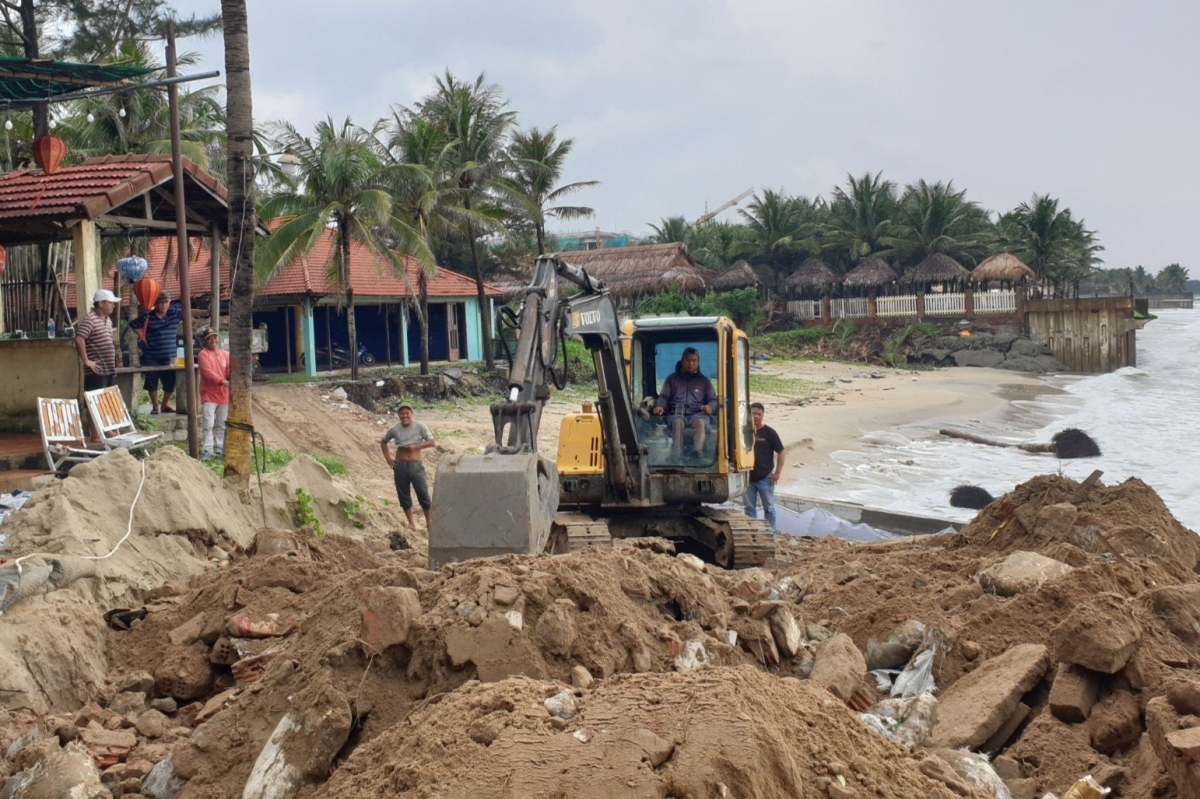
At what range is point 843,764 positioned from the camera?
13.6 feet

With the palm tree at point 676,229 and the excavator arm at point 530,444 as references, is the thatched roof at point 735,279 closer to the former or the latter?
the palm tree at point 676,229

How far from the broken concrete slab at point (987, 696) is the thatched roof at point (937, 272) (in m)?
48.5

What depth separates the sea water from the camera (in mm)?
18953

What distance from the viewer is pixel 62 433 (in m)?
11.4

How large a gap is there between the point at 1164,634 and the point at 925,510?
11158 mm

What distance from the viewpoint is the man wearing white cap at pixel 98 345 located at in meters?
12.4

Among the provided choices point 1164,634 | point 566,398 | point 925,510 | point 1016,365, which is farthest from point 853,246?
point 1164,634

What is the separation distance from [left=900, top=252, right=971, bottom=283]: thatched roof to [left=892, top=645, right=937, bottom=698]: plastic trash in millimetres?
48270

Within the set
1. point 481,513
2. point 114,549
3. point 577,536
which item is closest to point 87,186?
point 114,549

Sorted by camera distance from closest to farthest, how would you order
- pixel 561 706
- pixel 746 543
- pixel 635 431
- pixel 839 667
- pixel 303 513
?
pixel 561 706
pixel 839 667
pixel 635 431
pixel 746 543
pixel 303 513

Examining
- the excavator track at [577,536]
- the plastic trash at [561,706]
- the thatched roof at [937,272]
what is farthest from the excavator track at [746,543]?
the thatched roof at [937,272]

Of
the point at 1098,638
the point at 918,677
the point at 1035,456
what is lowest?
the point at 1035,456

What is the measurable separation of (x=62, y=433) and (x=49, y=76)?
14.3 feet

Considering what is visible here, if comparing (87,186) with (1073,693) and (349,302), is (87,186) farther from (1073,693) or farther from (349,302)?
(349,302)
